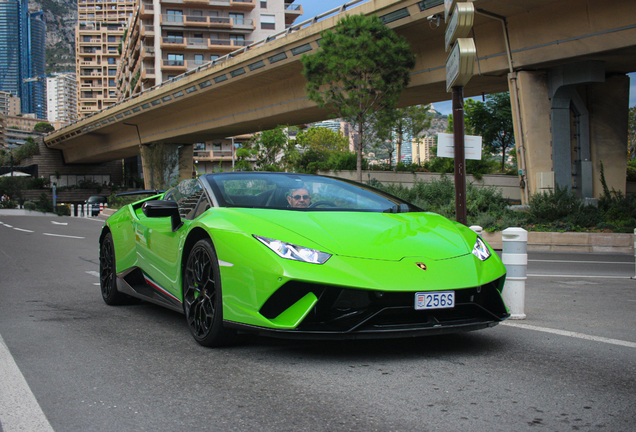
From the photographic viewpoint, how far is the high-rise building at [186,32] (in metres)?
78.5

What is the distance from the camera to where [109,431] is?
8.14 ft

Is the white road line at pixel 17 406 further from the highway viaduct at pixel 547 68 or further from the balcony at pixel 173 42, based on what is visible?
the balcony at pixel 173 42

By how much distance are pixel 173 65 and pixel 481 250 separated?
3147 inches

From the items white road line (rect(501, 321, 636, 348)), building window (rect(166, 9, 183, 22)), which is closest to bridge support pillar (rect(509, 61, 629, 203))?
white road line (rect(501, 321, 636, 348))

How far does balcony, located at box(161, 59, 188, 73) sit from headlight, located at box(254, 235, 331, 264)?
7950cm

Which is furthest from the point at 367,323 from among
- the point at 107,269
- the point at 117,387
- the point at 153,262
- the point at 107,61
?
the point at 107,61

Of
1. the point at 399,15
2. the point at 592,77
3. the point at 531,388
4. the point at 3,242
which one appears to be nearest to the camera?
the point at 531,388

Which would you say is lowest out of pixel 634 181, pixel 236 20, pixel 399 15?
pixel 634 181

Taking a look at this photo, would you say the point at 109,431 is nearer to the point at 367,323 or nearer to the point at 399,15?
the point at 367,323

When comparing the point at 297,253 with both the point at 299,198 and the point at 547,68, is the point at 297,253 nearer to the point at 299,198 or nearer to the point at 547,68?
the point at 299,198

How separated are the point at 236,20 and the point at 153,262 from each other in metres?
81.8

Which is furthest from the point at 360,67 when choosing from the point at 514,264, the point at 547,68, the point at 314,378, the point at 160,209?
the point at 314,378

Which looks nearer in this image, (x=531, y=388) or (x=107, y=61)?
(x=531, y=388)

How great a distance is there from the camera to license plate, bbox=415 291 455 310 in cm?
338
